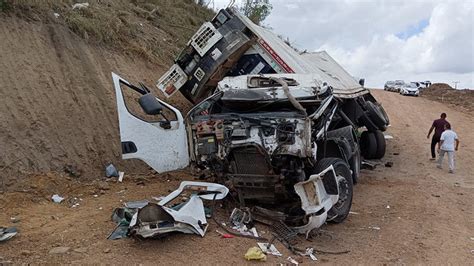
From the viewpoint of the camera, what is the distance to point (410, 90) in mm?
32812

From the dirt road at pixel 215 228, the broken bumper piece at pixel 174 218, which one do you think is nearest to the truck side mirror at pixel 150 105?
the broken bumper piece at pixel 174 218

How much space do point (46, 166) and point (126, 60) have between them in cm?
482

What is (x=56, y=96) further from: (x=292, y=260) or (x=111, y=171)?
(x=292, y=260)

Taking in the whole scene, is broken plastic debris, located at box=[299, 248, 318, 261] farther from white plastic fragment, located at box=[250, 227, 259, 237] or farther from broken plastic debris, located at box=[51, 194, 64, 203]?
broken plastic debris, located at box=[51, 194, 64, 203]

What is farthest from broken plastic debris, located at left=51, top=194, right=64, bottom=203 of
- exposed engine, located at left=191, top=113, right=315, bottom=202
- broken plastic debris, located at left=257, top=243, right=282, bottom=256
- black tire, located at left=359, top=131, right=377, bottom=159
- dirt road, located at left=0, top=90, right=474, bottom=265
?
black tire, located at left=359, top=131, right=377, bottom=159

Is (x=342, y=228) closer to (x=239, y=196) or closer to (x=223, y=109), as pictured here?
(x=239, y=196)

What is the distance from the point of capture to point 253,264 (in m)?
5.46

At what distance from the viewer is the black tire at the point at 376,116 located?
42.0 ft

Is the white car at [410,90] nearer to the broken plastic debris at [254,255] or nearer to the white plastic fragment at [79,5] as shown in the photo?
the white plastic fragment at [79,5]

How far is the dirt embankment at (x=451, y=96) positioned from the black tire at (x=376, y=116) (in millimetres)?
14029

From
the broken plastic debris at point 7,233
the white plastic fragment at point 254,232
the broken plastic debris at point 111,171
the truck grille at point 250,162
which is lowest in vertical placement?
the white plastic fragment at point 254,232

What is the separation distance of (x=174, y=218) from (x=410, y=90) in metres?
30.0

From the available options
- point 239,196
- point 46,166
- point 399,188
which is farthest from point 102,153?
point 399,188

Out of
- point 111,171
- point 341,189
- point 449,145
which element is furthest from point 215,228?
point 449,145
